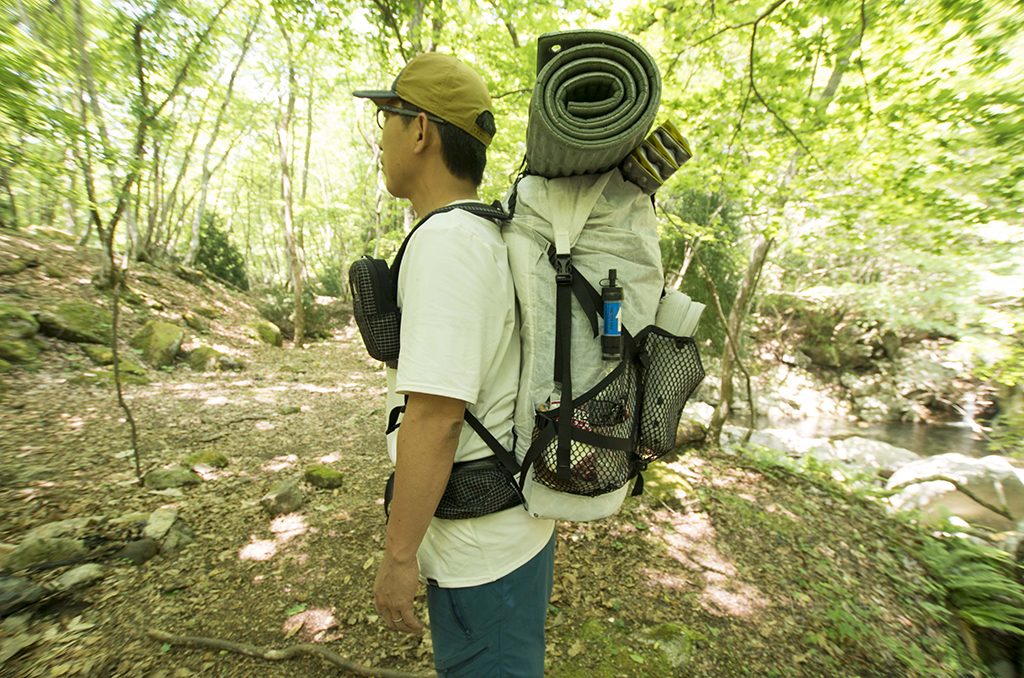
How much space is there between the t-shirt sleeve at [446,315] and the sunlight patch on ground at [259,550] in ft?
10.4

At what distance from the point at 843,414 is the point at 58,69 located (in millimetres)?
20635

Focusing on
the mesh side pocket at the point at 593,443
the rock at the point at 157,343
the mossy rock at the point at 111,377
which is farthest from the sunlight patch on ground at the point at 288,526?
the rock at the point at 157,343

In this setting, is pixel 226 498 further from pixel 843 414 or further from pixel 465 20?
pixel 843 414

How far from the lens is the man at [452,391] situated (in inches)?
41.8

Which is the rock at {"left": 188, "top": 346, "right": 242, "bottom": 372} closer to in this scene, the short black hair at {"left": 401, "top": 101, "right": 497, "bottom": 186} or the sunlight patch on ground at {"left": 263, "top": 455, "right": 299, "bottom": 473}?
the sunlight patch on ground at {"left": 263, "top": 455, "right": 299, "bottom": 473}

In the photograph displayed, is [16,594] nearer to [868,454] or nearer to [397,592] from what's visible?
[397,592]

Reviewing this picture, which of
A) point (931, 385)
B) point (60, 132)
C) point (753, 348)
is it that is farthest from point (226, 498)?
point (931, 385)

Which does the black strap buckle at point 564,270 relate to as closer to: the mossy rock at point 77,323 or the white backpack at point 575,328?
the white backpack at point 575,328

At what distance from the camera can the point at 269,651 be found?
247cm

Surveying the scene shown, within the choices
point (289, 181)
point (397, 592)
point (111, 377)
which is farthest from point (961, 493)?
point (289, 181)

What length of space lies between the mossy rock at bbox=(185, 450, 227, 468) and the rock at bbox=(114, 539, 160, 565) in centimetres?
144

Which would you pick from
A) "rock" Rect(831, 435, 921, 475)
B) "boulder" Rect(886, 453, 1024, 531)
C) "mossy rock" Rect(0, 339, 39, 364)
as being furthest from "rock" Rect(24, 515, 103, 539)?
"rock" Rect(831, 435, 921, 475)

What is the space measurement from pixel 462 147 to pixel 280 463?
4687 millimetres

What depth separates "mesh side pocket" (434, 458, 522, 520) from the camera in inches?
46.8
